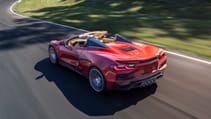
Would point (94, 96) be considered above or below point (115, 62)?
below

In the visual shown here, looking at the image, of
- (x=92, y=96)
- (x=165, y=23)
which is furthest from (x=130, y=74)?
(x=165, y=23)

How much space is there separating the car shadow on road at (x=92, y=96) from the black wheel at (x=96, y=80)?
0.49 feet

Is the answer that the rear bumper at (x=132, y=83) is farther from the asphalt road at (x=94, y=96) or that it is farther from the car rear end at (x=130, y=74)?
the asphalt road at (x=94, y=96)

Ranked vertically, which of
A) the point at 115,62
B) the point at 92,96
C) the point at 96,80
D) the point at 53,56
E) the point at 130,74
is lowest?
the point at 92,96

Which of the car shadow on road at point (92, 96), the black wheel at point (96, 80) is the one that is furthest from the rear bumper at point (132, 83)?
the black wheel at point (96, 80)

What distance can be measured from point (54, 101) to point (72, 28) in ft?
36.6

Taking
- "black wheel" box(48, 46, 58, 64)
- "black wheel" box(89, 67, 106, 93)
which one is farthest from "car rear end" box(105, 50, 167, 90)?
"black wheel" box(48, 46, 58, 64)

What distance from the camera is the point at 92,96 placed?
7.10m

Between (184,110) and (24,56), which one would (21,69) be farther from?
(184,110)

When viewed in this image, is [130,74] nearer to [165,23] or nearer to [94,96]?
[94,96]

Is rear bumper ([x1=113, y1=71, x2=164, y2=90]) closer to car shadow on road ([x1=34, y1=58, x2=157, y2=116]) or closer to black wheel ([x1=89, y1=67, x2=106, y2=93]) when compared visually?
car shadow on road ([x1=34, y1=58, x2=157, y2=116])

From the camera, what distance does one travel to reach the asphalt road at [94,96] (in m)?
6.13

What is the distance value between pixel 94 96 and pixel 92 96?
2.1 inches

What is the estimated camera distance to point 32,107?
6664 mm
